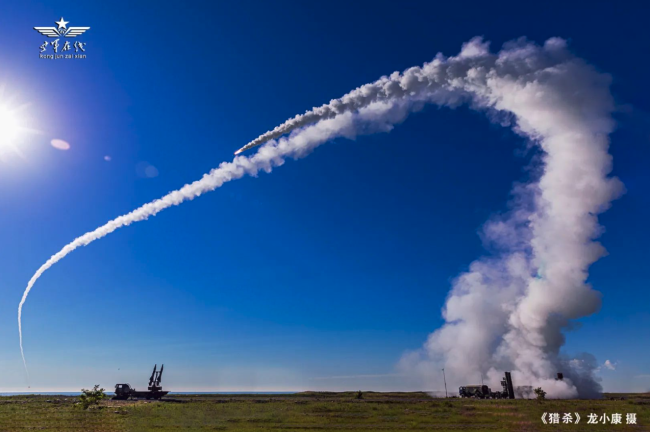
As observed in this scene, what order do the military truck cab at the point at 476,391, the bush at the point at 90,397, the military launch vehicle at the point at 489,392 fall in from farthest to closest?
the military truck cab at the point at 476,391 → the military launch vehicle at the point at 489,392 → the bush at the point at 90,397

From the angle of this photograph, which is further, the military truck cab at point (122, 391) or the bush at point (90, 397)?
the military truck cab at point (122, 391)

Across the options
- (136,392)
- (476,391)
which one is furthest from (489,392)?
(136,392)

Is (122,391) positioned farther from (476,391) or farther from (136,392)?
(476,391)

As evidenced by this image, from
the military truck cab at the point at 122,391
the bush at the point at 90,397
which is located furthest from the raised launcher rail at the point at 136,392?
the bush at the point at 90,397

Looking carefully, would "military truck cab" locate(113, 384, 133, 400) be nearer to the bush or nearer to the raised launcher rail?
the raised launcher rail

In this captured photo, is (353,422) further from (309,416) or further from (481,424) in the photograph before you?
(481,424)

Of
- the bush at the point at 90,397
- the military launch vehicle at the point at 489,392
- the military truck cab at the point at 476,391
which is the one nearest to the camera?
the bush at the point at 90,397

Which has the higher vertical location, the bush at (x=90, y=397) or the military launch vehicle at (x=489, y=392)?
the bush at (x=90, y=397)

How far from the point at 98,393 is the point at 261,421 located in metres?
37.5

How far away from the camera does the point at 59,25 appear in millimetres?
51656

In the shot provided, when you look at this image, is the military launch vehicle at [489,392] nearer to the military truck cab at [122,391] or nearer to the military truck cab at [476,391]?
the military truck cab at [476,391]

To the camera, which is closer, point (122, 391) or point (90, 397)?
point (90, 397)

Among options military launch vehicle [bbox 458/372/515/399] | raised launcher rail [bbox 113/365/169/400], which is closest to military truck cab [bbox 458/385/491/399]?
military launch vehicle [bbox 458/372/515/399]

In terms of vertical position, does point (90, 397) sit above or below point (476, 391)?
above
